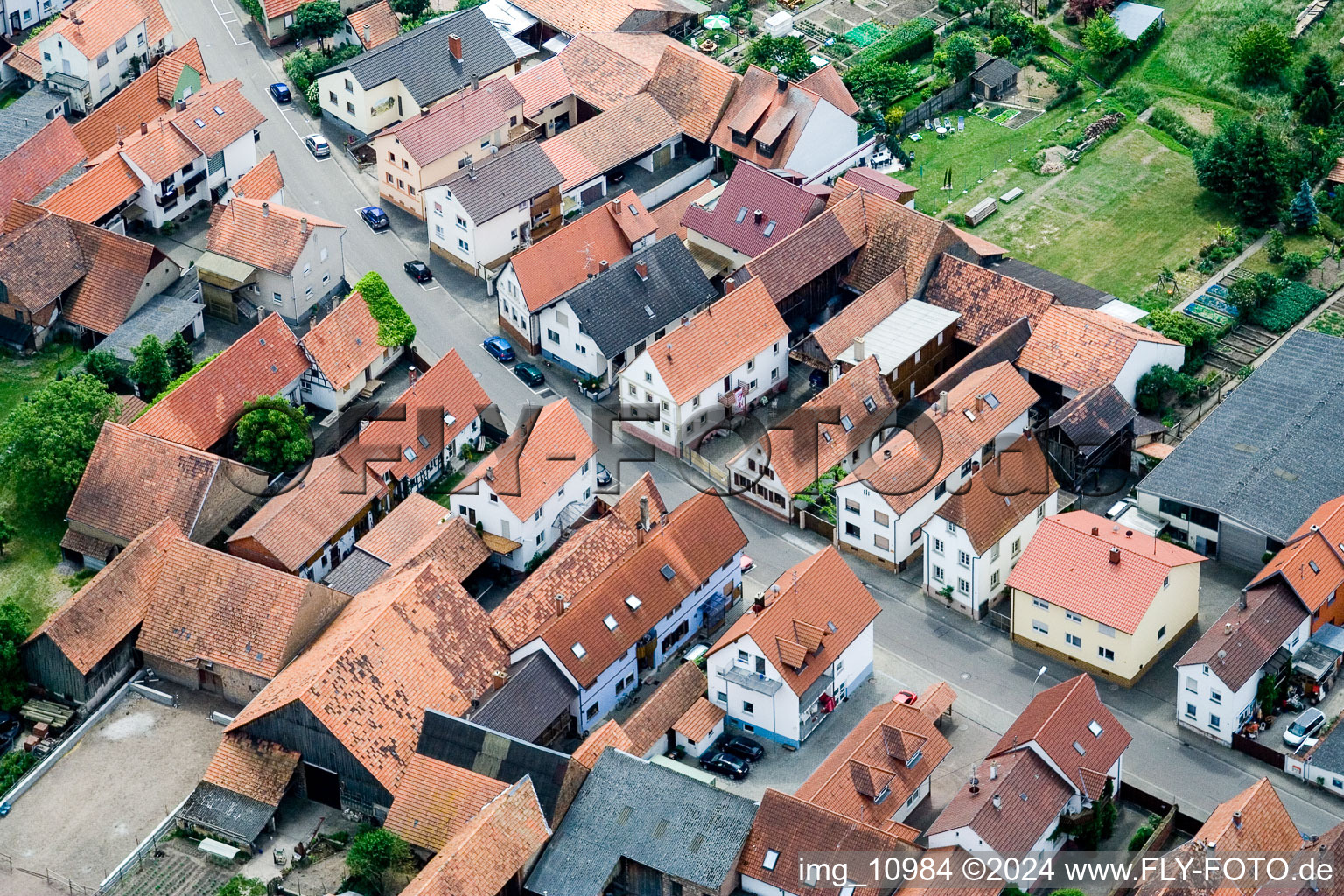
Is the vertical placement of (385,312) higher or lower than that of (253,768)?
higher

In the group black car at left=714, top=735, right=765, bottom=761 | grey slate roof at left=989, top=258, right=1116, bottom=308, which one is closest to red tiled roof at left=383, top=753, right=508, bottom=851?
black car at left=714, top=735, right=765, bottom=761

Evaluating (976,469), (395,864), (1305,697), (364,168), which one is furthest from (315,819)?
(364,168)

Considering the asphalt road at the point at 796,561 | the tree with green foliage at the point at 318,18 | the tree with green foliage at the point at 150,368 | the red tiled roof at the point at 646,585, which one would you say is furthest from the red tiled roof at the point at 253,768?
the tree with green foliage at the point at 318,18

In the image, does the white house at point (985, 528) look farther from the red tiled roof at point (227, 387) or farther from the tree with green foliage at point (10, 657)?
the tree with green foliage at point (10, 657)

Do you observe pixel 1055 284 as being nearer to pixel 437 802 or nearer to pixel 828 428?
pixel 828 428

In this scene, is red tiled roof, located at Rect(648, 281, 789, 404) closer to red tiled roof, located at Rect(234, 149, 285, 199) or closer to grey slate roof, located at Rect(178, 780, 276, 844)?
red tiled roof, located at Rect(234, 149, 285, 199)

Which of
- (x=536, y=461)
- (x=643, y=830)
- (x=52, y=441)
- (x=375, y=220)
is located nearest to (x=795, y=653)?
(x=643, y=830)
